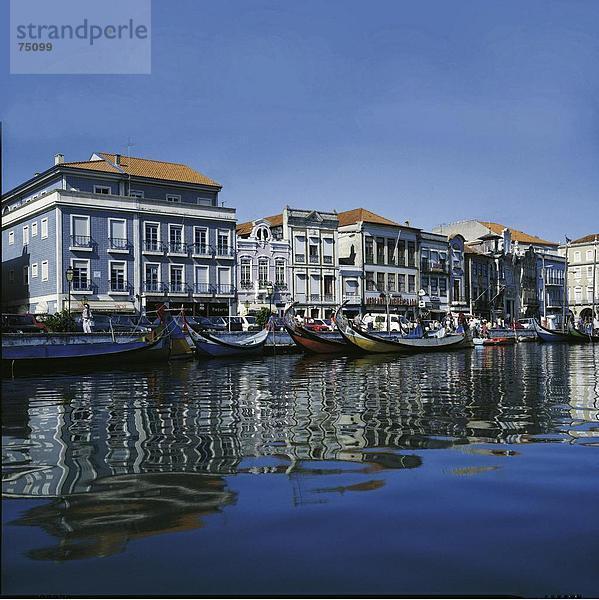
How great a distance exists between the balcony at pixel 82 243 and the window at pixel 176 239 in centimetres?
593

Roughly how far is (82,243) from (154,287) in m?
→ 5.79

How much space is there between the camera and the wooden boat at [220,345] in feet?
110

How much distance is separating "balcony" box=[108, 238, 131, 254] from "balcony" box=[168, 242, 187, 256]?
3.24 meters

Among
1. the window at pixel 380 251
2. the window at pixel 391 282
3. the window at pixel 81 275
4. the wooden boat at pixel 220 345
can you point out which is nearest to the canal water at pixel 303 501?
the wooden boat at pixel 220 345

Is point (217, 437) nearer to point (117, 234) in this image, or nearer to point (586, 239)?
point (117, 234)

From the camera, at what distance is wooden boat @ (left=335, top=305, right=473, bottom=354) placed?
37938 mm

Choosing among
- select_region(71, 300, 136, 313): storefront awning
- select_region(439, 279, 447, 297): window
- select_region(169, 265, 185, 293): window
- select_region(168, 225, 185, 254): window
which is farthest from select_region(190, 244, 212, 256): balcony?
select_region(439, 279, 447, 297): window

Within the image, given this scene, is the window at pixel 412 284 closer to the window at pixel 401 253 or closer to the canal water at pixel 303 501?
the window at pixel 401 253

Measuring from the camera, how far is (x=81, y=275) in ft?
152

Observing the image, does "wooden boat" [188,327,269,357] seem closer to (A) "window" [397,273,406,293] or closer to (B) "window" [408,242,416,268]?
(A) "window" [397,273,406,293]

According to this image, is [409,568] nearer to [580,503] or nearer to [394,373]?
[580,503]

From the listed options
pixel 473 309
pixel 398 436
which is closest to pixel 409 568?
pixel 398 436

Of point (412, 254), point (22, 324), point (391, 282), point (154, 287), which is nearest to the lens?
point (22, 324)

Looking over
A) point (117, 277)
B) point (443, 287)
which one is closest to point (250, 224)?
point (117, 277)
